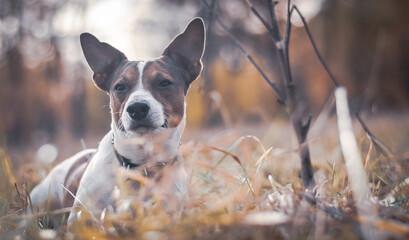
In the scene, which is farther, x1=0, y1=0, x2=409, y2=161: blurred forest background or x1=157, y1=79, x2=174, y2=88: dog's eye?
x1=0, y1=0, x2=409, y2=161: blurred forest background

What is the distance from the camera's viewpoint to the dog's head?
2570 mm

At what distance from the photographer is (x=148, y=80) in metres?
2.87

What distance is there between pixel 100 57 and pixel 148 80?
1.95 ft

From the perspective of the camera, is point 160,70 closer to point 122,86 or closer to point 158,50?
point 122,86

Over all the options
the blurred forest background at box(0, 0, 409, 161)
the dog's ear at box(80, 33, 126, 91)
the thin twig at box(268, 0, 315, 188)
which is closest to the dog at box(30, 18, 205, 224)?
the dog's ear at box(80, 33, 126, 91)

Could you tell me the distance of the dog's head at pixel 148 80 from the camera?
2570 millimetres

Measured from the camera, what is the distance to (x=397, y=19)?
13234 mm

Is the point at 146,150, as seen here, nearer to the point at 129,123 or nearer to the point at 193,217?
the point at 129,123

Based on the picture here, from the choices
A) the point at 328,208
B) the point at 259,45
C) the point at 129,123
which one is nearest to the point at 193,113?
the point at 129,123

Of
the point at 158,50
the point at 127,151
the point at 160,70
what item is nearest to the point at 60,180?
the point at 127,151

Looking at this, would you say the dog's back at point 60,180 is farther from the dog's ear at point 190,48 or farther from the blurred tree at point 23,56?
the blurred tree at point 23,56

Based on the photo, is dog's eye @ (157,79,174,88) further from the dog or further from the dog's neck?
the dog's neck

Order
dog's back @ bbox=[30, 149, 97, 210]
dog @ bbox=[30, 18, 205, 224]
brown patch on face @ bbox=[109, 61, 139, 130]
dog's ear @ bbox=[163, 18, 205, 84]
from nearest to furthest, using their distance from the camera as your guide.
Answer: dog @ bbox=[30, 18, 205, 224] → brown patch on face @ bbox=[109, 61, 139, 130] → dog's ear @ bbox=[163, 18, 205, 84] → dog's back @ bbox=[30, 149, 97, 210]

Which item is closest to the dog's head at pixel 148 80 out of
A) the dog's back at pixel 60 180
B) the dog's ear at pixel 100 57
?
the dog's ear at pixel 100 57
